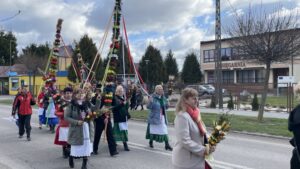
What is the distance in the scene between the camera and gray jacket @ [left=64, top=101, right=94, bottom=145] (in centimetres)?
802

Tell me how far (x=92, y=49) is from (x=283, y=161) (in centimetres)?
4940

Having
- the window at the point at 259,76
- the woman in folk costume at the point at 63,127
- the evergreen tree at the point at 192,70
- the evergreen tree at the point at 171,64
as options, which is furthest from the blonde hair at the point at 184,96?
the evergreen tree at the point at 171,64

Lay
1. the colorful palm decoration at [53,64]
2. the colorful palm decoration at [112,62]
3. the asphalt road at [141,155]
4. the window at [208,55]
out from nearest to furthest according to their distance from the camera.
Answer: the asphalt road at [141,155] < the colorful palm decoration at [112,62] < the colorful palm decoration at [53,64] < the window at [208,55]

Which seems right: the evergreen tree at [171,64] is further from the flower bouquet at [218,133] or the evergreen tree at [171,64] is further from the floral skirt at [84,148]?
the flower bouquet at [218,133]

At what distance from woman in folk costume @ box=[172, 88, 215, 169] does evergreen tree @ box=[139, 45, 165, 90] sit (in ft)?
184

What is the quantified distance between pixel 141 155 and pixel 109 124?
111 cm

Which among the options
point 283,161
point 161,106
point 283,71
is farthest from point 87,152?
point 283,71

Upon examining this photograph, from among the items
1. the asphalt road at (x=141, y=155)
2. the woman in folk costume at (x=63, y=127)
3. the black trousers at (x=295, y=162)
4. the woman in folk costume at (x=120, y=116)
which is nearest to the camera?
the black trousers at (x=295, y=162)

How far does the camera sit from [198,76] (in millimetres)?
68375

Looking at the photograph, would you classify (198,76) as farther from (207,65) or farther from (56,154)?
(56,154)

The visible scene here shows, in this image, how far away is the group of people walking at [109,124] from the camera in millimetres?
4688

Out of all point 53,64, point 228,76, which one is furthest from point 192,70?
point 53,64

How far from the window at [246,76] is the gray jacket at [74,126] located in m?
56.4

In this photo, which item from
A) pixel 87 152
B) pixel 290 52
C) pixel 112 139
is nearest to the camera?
pixel 87 152
